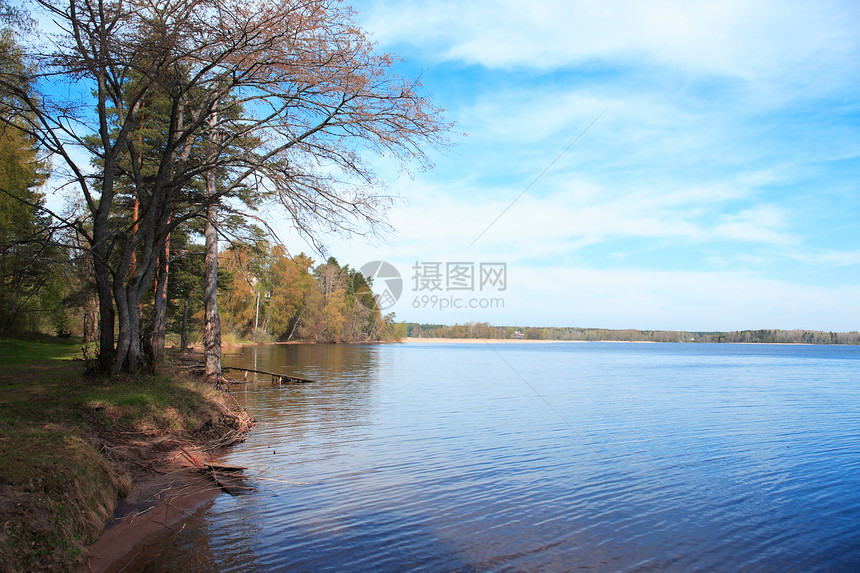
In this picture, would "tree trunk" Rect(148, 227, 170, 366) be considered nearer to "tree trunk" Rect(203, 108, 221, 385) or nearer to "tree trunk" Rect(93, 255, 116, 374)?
"tree trunk" Rect(203, 108, 221, 385)

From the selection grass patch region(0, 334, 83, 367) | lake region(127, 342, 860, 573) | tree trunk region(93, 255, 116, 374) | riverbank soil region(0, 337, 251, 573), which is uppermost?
tree trunk region(93, 255, 116, 374)

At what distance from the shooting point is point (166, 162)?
11.9 meters

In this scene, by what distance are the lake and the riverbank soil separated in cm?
86

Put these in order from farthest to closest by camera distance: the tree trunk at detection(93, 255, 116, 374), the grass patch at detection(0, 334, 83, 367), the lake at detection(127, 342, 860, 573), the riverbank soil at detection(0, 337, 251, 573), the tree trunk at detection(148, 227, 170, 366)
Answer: the grass patch at detection(0, 334, 83, 367) < the tree trunk at detection(148, 227, 170, 366) < the tree trunk at detection(93, 255, 116, 374) < the lake at detection(127, 342, 860, 573) < the riverbank soil at detection(0, 337, 251, 573)

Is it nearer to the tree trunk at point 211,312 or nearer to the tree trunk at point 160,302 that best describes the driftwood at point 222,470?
the tree trunk at point 160,302

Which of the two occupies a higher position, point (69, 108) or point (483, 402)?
point (69, 108)

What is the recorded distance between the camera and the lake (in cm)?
628

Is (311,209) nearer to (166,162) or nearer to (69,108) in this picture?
(166,162)

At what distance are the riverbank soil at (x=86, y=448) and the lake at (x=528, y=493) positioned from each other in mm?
856

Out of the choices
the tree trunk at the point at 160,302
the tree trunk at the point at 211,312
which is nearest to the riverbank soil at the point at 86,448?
A: the tree trunk at the point at 160,302

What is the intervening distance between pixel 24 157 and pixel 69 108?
18.6 meters

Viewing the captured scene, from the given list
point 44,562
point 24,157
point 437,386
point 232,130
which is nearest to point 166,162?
point 232,130

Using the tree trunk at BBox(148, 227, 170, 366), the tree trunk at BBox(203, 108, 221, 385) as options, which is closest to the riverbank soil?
the tree trunk at BBox(148, 227, 170, 366)

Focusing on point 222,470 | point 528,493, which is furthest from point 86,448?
point 528,493
